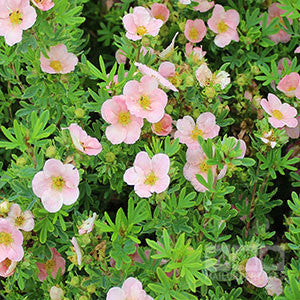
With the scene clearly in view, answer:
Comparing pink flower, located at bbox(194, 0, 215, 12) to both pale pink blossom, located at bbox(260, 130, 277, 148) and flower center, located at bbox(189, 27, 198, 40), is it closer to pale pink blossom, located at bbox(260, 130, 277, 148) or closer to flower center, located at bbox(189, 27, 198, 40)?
flower center, located at bbox(189, 27, 198, 40)

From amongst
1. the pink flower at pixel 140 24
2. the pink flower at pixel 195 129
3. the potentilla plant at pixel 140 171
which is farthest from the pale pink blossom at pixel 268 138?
the pink flower at pixel 140 24

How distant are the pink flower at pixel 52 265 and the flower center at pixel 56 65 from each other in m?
0.57

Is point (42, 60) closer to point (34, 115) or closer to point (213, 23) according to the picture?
point (34, 115)

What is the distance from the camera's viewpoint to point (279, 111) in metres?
1.59

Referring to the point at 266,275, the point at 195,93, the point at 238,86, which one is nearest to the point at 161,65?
the point at 195,93

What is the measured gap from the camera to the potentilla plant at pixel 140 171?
1341 mm

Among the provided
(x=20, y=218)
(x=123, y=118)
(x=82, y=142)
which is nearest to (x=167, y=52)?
(x=123, y=118)

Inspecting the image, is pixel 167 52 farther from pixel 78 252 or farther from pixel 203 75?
pixel 78 252

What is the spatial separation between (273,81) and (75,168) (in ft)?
3.03

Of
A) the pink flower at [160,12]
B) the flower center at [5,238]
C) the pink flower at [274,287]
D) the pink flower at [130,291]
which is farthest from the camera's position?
the pink flower at [160,12]

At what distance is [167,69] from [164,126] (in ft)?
0.63

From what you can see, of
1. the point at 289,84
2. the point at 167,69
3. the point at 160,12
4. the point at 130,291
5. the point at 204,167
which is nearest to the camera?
the point at 130,291

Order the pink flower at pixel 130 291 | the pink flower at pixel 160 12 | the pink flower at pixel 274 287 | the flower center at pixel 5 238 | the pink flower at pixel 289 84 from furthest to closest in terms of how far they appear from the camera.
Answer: the pink flower at pixel 160 12, the pink flower at pixel 289 84, the pink flower at pixel 274 287, the flower center at pixel 5 238, the pink flower at pixel 130 291

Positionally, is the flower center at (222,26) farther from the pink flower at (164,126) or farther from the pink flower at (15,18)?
the pink flower at (15,18)
